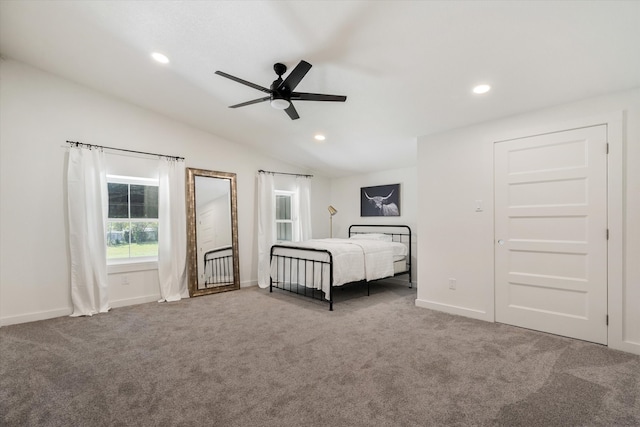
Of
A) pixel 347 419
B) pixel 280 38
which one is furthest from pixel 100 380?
pixel 280 38

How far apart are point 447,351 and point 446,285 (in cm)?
127

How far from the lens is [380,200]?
5754 millimetres

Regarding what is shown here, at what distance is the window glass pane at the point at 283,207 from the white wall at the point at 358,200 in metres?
0.92

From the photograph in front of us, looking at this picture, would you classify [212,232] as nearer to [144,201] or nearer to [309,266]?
[144,201]

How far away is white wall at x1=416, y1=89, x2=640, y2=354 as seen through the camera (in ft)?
8.14

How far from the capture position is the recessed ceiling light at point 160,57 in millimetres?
2873

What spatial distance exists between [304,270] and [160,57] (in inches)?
123

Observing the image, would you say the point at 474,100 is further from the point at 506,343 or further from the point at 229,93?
the point at 229,93

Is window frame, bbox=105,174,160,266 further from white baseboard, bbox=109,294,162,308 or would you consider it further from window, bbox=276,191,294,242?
window, bbox=276,191,294,242

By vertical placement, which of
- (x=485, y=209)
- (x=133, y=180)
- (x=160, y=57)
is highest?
(x=160, y=57)

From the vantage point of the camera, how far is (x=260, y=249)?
5289 millimetres

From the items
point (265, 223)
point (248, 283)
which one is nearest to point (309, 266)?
point (265, 223)

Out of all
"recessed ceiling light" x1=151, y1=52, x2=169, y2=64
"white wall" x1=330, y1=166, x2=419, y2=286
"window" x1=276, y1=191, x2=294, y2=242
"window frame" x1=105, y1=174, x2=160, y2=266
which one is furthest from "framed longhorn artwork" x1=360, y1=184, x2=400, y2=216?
"recessed ceiling light" x1=151, y1=52, x2=169, y2=64

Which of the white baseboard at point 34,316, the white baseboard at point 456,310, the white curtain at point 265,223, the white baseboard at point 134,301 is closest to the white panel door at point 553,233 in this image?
the white baseboard at point 456,310
